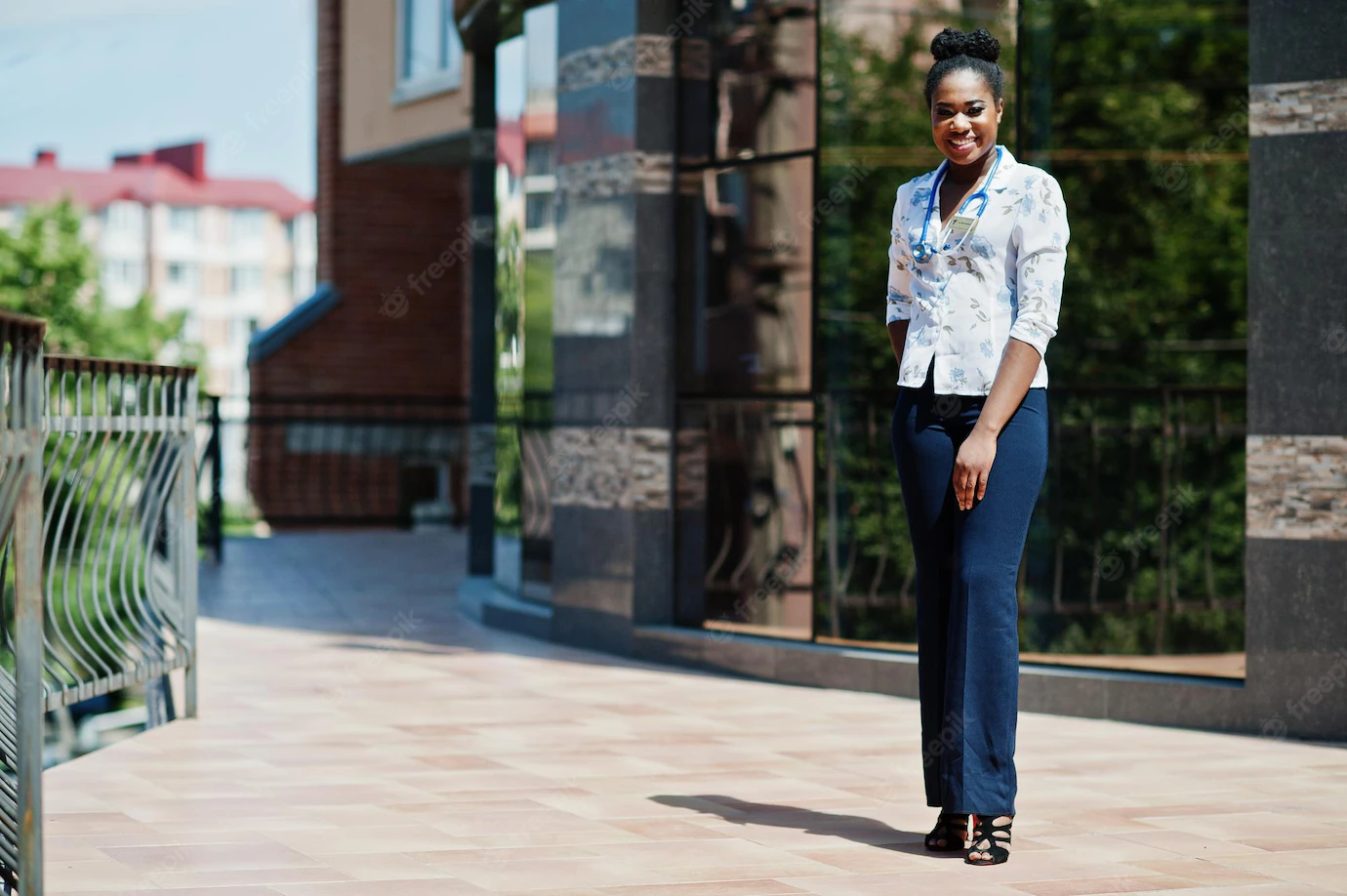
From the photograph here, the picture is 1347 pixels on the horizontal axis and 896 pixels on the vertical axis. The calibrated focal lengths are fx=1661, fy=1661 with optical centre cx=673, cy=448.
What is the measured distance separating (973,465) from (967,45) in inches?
40.3

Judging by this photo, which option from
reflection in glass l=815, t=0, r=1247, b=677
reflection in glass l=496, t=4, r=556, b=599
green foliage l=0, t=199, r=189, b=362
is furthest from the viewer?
green foliage l=0, t=199, r=189, b=362

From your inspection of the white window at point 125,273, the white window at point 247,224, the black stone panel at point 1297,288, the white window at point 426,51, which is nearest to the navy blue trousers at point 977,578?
the black stone panel at point 1297,288

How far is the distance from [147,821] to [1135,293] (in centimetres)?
Answer: 907

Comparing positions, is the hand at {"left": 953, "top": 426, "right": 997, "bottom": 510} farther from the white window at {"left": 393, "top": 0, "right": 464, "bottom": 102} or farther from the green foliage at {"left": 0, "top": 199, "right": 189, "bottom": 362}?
the green foliage at {"left": 0, "top": 199, "right": 189, "bottom": 362}

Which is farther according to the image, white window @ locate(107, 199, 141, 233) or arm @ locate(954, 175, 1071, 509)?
white window @ locate(107, 199, 141, 233)

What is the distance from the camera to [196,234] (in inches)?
3935

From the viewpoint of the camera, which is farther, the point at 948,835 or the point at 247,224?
the point at 247,224

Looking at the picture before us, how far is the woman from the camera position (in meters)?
3.88

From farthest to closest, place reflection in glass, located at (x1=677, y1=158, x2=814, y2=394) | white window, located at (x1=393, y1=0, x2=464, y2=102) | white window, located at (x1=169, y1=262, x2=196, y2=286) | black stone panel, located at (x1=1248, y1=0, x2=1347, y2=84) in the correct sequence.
A: 1. white window, located at (x1=169, y1=262, x2=196, y2=286)
2. white window, located at (x1=393, y1=0, x2=464, y2=102)
3. reflection in glass, located at (x1=677, y1=158, x2=814, y2=394)
4. black stone panel, located at (x1=1248, y1=0, x2=1347, y2=84)

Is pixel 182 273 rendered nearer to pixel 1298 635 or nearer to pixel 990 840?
pixel 1298 635

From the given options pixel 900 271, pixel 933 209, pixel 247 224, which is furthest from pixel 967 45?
pixel 247 224

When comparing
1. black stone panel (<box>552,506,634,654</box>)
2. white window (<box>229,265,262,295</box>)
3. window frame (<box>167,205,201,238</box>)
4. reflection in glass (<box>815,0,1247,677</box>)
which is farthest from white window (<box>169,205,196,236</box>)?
black stone panel (<box>552,506,634,654</box>)

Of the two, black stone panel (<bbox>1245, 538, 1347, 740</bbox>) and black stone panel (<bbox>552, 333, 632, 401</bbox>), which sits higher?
black stone panel (<bbox>552, 333, 632, 401</bbox>)

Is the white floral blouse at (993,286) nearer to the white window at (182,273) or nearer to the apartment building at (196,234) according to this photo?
the apartment building at (196,234)
